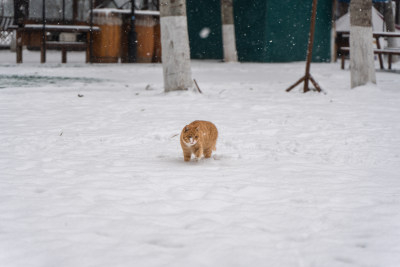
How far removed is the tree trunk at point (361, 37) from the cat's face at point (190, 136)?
6587 mm

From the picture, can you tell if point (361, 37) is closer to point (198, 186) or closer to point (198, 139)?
point (198, 139)

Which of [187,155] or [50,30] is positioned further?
[50,30]

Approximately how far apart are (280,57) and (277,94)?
437 inches

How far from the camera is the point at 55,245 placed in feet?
8.67

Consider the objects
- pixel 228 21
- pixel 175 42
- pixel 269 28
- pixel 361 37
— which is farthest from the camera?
pixel 269 28

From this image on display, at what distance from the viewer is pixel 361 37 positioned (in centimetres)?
993

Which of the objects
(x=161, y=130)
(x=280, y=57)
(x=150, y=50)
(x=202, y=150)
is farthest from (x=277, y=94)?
(x=280, y=57)

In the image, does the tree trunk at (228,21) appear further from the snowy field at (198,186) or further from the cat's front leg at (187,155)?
the cat's front leg at (187,155)

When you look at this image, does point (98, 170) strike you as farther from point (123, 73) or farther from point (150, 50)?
point (150, 50)

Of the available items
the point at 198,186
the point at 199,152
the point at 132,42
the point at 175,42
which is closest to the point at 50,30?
the point at 132,42

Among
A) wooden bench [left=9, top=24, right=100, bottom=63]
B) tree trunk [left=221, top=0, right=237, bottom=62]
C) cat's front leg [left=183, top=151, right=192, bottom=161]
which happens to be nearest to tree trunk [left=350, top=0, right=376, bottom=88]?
cat's front leg [left=183, top=151, right=192, bottom=161]

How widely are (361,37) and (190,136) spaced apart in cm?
673

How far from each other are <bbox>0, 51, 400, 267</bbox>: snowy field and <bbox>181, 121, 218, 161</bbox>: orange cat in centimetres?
13

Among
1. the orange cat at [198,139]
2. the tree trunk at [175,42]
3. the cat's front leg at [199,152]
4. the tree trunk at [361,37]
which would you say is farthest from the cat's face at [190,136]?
the tree trunk at [361,37]
